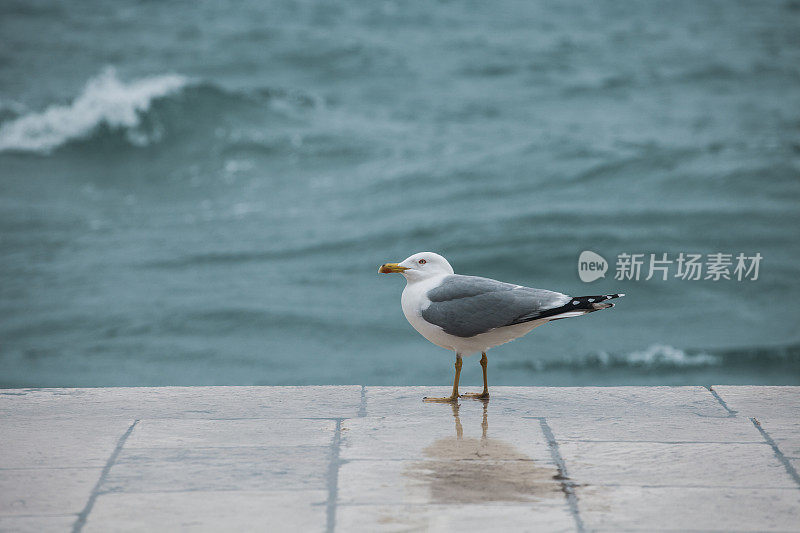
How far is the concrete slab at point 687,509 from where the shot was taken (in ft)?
11.2

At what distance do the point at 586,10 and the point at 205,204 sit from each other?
19130 mm

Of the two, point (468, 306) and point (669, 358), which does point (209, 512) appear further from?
point (669, 358)

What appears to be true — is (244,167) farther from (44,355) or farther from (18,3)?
(18,3)

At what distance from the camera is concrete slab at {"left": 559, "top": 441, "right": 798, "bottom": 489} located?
3834 mm

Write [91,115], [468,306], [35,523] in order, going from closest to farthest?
[35,523]
[468,306]
[91,115]

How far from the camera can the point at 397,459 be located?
4062 millimetres

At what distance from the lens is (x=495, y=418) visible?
15.3 ft

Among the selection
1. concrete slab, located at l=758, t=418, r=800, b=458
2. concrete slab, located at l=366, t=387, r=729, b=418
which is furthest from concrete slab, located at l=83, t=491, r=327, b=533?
concrete slab, located at l=758, t=418, r=800, b=458

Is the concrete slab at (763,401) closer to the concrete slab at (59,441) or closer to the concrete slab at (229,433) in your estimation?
the concrete slab at (229,433)

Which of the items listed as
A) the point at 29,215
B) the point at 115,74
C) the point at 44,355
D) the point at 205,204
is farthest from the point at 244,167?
the point at 44,355

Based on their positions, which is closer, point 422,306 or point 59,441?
point 59,441

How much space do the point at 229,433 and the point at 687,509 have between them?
1893mm

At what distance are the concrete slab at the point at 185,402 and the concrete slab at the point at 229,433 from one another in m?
0.12

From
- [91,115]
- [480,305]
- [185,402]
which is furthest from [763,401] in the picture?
[91,115]
